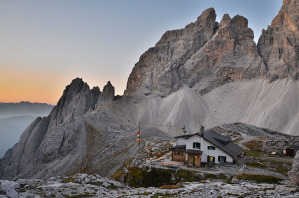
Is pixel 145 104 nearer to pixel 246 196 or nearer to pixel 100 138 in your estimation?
pixel 100 138

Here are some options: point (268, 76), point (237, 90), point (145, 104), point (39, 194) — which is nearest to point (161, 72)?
point (145, 104)

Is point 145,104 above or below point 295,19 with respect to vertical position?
below

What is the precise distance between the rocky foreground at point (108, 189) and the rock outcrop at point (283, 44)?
523 ft

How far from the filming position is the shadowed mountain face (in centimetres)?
11631

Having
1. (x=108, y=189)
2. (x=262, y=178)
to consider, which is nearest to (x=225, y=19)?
(x=262, y=178)

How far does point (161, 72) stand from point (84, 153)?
356 feet

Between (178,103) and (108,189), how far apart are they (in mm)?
139307

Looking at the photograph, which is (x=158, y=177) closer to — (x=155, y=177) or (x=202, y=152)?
(x=155, y=177)

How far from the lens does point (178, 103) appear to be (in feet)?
544

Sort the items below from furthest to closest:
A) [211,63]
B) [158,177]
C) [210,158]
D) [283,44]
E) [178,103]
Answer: [211,63] < [283,44] < [178,103] < [210,158] < [158,177]

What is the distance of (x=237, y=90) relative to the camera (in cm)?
17200

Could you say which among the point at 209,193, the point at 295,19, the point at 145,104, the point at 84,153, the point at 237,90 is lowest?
the point at 84,153

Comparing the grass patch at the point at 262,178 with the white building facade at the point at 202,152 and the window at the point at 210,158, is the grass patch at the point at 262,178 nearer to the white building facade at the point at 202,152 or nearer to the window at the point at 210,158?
the white building facade at the point at 202,152

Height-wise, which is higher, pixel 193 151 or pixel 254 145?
pixel 254 145
